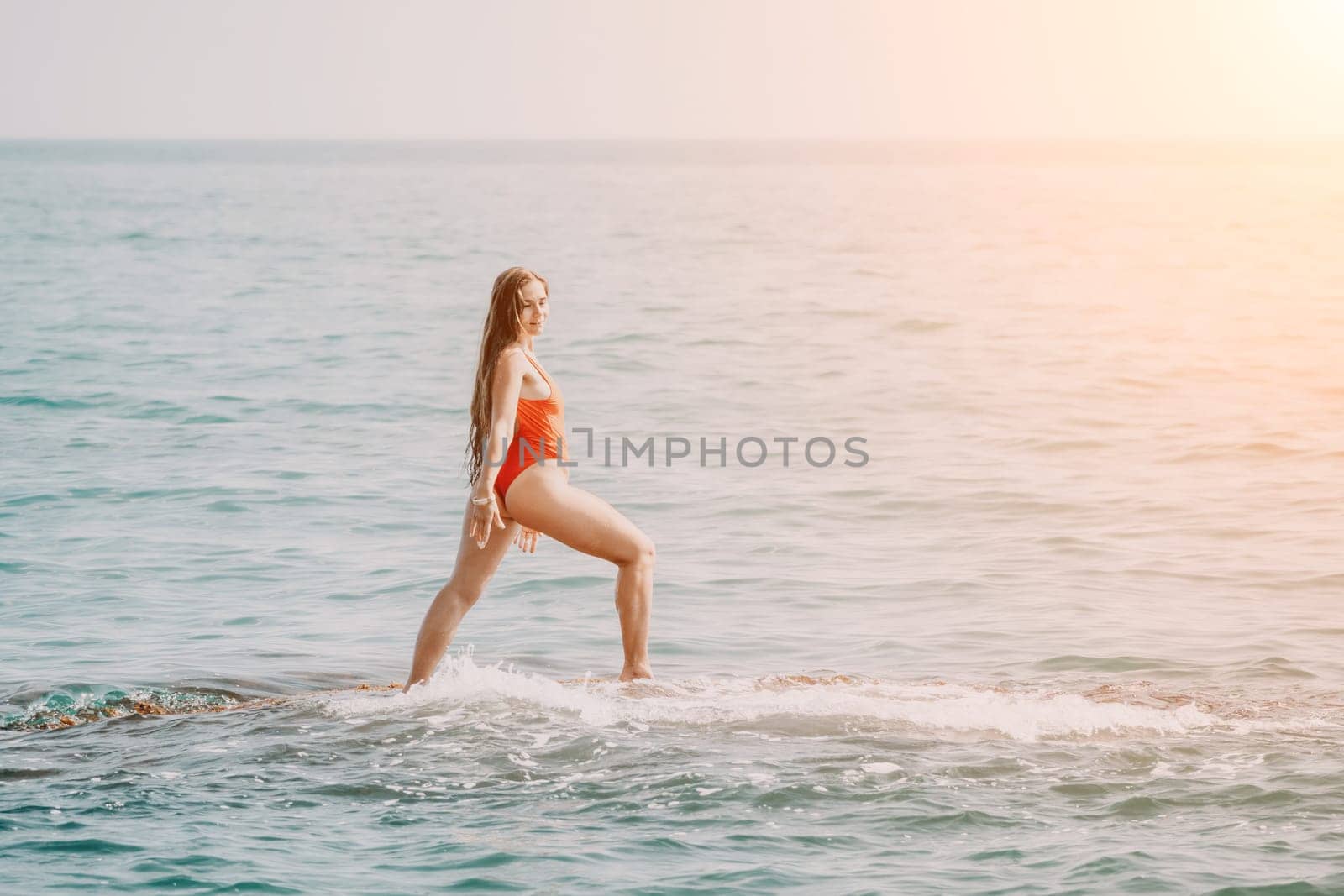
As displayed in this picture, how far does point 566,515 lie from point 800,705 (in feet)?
4.73

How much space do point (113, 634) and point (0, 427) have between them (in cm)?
944

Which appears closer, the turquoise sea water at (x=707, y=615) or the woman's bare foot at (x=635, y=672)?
the turquoise sea water at (x=707, y=615)

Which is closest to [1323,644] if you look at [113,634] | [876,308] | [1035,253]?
[113,634]

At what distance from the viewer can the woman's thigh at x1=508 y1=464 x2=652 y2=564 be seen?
7176mm

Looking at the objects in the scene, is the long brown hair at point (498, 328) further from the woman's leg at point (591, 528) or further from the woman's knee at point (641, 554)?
the woman's knee at point (641, 554)

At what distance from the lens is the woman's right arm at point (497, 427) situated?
7094 mm

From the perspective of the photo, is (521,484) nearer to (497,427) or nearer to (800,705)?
(497,427)

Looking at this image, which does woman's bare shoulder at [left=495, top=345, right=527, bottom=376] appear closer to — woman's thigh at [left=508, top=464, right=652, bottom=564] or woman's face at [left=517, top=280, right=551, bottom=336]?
woman's face at [left=517, top=280, right=551, bottom=336]

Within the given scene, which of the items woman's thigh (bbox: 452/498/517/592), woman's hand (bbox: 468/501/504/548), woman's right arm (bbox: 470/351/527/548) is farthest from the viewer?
woman's thigh (bbox: 452/498/517/592)

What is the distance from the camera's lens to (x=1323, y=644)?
28.8 feet

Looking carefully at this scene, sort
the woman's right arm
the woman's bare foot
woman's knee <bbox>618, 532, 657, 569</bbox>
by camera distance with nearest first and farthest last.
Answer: the woman's right arm
woman's knee <bbox>618, 532, 657, 569</bbox>
the woman's bare foot

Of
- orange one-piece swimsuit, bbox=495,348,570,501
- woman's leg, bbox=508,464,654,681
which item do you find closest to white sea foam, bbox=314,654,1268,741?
woman's leg, bbox=508,464,654,681

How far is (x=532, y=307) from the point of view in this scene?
7223 millimetres

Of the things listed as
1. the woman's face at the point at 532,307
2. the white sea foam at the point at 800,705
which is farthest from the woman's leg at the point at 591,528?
the woman's face at the point at 532,307
